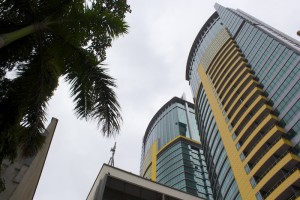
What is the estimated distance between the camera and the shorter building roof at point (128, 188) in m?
18.1

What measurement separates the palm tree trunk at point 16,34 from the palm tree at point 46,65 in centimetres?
3

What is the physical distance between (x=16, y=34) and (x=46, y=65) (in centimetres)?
132

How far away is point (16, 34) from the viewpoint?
7.32 m

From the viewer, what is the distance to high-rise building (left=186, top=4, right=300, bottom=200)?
142 ft

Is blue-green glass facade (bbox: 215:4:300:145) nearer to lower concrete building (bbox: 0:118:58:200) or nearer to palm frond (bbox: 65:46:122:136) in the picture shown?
lower concrete building (bbox: 0:118:58:200)

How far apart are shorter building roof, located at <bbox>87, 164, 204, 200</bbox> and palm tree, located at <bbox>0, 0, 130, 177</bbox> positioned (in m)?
9.75

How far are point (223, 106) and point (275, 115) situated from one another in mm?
15454

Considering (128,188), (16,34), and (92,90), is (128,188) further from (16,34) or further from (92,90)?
(16,34)

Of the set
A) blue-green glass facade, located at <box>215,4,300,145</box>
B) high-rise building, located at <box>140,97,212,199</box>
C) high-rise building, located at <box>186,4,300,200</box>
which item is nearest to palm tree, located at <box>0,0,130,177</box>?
high-rise building, located at <box>186,4,300,200</box>

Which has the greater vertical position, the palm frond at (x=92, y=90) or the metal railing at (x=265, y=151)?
the metal railing at (x=265, y=151)

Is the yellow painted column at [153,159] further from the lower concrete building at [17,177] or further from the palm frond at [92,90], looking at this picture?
the palm frond at [92,90]

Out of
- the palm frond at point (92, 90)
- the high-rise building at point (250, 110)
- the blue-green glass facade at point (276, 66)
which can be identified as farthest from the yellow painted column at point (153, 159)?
the palm frond at point (92, 90)

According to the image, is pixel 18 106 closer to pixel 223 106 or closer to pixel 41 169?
pixel 41 169

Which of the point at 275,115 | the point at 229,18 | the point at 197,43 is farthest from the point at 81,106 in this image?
the point at 197,43
